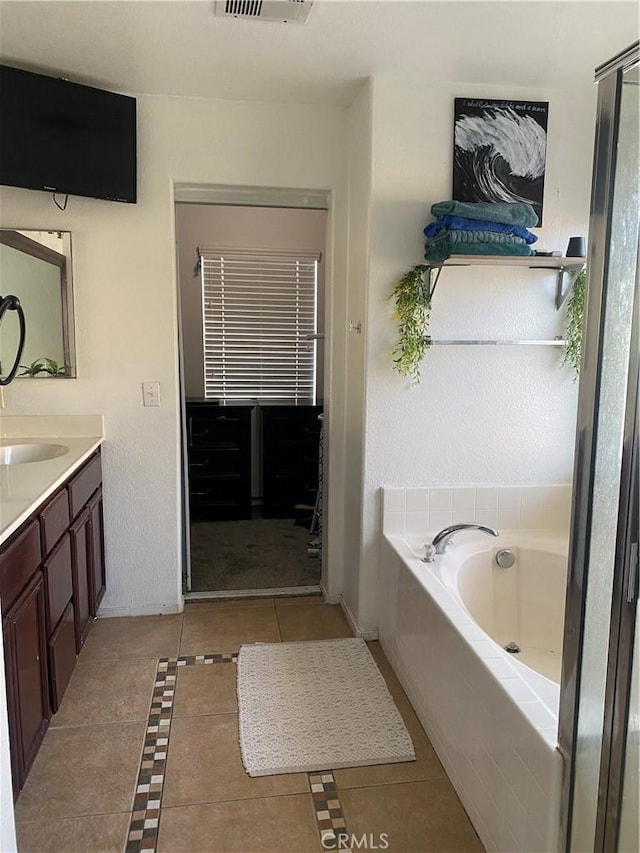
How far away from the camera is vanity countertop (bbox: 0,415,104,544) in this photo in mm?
1767

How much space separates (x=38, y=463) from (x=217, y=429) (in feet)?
7.10

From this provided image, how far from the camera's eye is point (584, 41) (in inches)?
86.6

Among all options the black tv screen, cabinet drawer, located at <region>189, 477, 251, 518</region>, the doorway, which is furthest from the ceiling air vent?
cabinet drawer, located at <region>189, 477, 251, 518</region>

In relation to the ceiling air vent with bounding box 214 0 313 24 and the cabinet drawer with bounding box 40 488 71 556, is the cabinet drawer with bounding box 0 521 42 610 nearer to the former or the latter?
the cabinet drawer with bounding box 40 488 71 556

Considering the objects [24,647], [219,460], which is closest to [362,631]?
[24,647]

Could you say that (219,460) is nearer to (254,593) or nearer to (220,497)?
(220,497)

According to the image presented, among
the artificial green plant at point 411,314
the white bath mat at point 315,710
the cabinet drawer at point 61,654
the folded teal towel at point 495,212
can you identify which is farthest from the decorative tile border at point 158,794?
the folded teal towel at point 495,212

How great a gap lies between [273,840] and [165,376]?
1944 millimetres

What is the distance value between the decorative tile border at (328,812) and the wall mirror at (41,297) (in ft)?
6.56

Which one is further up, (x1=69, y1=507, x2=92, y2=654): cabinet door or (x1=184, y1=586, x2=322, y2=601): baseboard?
(x1=69, y1=507, x2=92, y2=654): cabinet door

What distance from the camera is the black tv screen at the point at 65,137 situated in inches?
95.0

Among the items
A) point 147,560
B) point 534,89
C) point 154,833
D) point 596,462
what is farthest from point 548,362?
point 154,833

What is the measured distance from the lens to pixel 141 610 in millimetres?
3062

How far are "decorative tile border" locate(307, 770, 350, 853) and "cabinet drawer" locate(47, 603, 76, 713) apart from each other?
2.90ft
